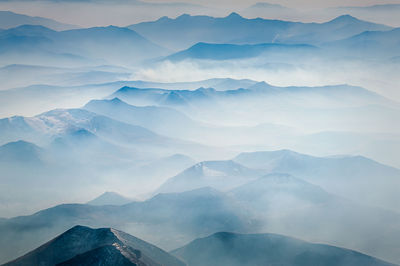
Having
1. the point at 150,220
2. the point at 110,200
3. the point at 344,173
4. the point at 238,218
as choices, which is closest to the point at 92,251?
the point at 150,220

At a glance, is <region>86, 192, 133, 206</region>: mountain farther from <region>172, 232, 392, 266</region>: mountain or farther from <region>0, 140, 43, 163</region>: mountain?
<region>0, 140, 43, 163</region>: mountain

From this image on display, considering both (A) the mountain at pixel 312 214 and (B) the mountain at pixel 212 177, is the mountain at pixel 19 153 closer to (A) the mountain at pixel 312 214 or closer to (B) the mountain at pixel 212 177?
(B) the mountain at pixel 212 177

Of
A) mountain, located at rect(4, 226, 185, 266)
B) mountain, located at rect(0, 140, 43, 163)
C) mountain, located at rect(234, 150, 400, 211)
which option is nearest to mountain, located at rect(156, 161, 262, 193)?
mountain, located at rect(234, 150, 400, 211)

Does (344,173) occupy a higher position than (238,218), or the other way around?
(344,173)

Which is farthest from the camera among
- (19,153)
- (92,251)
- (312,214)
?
(19,153)

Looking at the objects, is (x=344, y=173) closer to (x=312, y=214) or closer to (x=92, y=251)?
(x=312, y=214)

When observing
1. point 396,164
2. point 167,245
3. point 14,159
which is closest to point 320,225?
point 167,245
